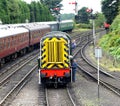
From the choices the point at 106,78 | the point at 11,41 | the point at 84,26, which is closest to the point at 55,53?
the point at 106,78

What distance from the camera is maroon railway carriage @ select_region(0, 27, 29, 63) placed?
31469mm

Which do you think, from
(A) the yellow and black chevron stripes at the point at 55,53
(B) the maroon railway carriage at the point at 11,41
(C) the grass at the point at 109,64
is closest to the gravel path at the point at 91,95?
(A) the yellow and black chevron stripes at the point at 55,53

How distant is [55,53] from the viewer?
2261 centimetres

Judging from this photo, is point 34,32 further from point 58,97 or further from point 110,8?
point 58,97

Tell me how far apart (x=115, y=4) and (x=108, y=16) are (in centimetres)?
214

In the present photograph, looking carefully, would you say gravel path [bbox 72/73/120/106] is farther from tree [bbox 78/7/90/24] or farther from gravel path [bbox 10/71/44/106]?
tree [bbox 78/7/90/24]

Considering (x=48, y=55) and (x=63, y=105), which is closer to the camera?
(x=63, y=105)

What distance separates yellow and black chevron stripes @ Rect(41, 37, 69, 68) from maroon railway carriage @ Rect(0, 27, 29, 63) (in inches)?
334

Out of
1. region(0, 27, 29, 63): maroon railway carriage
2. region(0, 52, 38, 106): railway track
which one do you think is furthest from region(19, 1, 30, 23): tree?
region(0, 52, 38, 106): railway track

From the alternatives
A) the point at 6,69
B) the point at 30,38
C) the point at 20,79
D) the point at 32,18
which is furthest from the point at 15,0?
the point at 20,79

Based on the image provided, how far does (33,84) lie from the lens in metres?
24.0

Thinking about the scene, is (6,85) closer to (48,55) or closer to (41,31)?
(48,55)

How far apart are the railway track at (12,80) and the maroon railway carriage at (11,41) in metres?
1.29

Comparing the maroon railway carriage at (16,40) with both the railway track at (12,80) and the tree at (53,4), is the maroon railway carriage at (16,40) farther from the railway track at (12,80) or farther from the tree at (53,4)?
the tree at (53,4)
